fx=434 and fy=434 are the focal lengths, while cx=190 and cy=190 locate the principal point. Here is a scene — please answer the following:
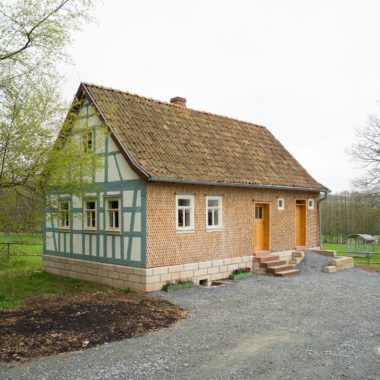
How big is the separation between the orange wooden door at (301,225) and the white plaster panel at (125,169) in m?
8.85

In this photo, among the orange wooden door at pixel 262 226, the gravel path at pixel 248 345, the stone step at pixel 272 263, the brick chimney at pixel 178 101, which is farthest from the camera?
the brick chimney at pixel 178 101

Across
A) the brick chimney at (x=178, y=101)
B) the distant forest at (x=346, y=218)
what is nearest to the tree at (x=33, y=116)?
the brick chimney at (x=178, y=101)

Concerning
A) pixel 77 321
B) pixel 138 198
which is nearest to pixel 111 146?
pixel 138 198

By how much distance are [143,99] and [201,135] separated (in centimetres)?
256

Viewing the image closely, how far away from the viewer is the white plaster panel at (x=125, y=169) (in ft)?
42.6

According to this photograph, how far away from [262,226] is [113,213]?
20.4 ft

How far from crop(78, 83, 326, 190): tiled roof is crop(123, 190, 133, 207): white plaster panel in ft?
3.44

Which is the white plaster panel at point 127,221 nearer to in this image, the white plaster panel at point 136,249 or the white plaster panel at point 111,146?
the white plaster panel at point 136,249

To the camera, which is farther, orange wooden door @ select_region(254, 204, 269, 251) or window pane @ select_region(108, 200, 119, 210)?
orange wooden door @ select_region(254, 204, 269, 251)

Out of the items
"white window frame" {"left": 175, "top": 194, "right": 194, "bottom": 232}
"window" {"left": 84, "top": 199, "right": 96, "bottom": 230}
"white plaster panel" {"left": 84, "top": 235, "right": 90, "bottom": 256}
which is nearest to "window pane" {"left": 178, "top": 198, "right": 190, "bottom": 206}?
"white window frame" {"left": 175, "top": 194, "right": 194, "bottom": 232}

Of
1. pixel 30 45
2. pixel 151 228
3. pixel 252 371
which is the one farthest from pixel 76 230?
pixel 252 371

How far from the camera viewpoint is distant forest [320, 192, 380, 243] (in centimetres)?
2998

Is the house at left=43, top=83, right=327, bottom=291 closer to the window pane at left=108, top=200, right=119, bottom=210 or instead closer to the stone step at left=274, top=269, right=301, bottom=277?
the window pane at left=108, top=200, right=119, bottom=210

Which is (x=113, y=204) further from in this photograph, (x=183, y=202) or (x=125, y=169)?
(x=183, y=202)
